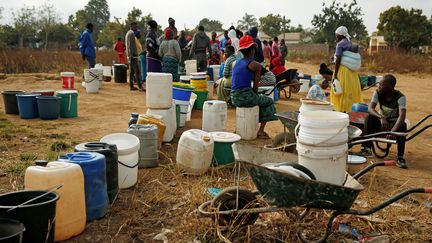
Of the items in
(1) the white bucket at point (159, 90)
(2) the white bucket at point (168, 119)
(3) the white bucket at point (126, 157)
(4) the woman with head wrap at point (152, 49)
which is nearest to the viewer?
(3) the white bucket at point (126, 157)

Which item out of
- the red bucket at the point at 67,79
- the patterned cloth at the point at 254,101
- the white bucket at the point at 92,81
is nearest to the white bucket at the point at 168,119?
the patterned cloth at the point at 254,101

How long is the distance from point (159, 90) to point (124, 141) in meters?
1.66

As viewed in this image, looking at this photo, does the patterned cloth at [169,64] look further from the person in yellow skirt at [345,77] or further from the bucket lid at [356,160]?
the bucket lid at [356,160]

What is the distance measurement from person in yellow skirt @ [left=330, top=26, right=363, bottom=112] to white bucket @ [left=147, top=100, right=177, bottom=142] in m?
2.98

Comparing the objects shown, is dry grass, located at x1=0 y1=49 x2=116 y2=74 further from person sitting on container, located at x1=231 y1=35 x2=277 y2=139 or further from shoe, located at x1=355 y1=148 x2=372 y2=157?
shoe, located at x1=355 y1=148 x2=372 y2=157

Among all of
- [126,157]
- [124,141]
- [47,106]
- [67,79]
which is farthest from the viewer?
[67,79]

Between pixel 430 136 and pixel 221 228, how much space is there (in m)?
6.23

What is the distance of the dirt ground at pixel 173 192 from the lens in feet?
12.0

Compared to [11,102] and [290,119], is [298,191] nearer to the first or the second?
[290,119]

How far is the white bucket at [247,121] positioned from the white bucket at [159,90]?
1340mm

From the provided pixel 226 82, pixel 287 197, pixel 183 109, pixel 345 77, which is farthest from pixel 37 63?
pixel 287 197

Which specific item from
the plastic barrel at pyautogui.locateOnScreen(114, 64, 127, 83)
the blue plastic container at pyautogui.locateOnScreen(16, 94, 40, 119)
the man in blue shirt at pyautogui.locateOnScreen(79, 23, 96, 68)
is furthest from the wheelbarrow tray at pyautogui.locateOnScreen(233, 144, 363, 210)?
the plastic barrel at pyautogui.locateOnScreen(114, 64, 127, 83)

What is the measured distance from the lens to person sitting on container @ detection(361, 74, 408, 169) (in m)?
5.71

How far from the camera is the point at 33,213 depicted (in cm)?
Result: 290
